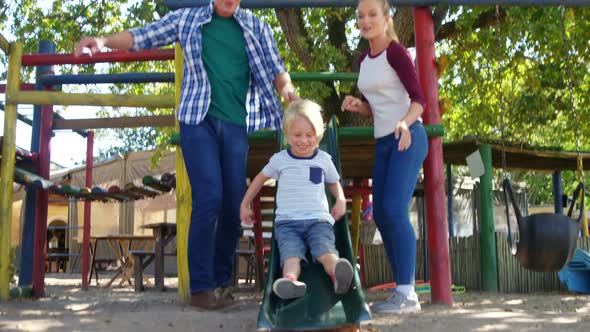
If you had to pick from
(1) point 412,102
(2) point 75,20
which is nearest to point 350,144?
(1) point 412,102

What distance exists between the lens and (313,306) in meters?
2.99

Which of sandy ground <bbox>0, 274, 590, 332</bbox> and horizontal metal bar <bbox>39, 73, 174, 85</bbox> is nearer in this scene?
sandy ground <bbox>0, 274, 590, 332</bbox>

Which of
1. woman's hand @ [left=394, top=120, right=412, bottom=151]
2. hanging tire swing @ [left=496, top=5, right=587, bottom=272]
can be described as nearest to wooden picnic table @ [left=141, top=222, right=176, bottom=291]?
woman's hand @ [left=394, top=120, right=412, bottom=151]

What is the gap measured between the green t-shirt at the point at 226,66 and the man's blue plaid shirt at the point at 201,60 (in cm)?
5

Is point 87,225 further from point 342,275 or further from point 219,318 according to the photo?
point 342,275

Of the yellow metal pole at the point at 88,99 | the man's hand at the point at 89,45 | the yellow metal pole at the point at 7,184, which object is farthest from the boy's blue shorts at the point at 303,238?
the yellow metal pole at the point at 7,184

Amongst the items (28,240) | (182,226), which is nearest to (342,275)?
(182,226)

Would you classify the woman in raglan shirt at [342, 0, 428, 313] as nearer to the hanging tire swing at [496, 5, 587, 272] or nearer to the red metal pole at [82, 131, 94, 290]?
the hanging tire swing at [496, 5, 587, 272]

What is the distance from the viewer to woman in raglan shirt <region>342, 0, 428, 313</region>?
12.2 feet

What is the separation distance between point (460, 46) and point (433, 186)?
6397mm

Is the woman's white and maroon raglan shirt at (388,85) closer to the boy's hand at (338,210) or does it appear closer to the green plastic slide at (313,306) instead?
the boy's hand at (338,210)

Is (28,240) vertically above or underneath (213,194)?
underneath

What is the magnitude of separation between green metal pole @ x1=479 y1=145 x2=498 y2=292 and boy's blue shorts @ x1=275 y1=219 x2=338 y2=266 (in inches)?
118

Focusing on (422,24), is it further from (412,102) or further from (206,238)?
(206,238)
